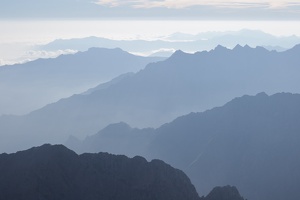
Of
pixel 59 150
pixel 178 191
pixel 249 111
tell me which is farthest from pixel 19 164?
pixel 249 111

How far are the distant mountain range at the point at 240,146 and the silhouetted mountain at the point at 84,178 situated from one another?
52764 mm

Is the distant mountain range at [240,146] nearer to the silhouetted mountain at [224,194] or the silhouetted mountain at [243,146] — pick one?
the silhouetted mountain at [243,146]

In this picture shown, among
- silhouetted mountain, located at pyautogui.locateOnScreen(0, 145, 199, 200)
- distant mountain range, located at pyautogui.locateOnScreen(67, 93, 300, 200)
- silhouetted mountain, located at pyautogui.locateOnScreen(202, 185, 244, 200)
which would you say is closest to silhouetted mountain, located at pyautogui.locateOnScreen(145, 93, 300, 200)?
distant mountain range, located at pyautogui.locateOnScreen(67, 93, 300, 200)

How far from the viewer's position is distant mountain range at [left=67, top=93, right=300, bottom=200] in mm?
146500

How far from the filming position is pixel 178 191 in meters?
95.8

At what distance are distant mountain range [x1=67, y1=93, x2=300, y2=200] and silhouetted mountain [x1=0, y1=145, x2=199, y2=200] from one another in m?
52.8

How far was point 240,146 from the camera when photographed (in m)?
165

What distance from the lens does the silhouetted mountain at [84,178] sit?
87.0 meters

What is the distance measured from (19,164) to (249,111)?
111 metres

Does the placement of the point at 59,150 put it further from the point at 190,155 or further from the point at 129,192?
the point at 190,155

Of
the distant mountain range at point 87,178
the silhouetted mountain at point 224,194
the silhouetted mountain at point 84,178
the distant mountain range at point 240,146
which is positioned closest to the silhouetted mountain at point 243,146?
the distant mountain range at point 240,146

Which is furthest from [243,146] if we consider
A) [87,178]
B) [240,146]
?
[87,178]

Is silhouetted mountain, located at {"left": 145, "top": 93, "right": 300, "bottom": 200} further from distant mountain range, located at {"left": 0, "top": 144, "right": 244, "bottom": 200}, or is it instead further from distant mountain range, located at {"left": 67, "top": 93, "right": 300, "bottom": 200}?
distant mountain range, located at {"left": 0, "top": 144, "right": 244, "bottom": 200}

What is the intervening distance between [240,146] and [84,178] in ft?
286
